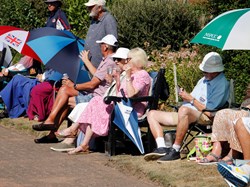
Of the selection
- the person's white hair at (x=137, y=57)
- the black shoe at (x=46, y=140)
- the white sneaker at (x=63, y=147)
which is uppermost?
the person's white hair at (x=137, y=57)

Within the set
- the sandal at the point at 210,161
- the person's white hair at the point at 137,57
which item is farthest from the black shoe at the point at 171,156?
the person's white hair at the point at 137,57

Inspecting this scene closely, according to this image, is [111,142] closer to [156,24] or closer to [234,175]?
[234,175]

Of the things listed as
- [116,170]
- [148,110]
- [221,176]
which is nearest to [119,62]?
[148,110]

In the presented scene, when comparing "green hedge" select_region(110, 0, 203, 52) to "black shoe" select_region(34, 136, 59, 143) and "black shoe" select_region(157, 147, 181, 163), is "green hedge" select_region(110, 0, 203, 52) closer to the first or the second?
"black shoe" select_region(34, 136, 59, 143)

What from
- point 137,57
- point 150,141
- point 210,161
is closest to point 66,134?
point 150,141

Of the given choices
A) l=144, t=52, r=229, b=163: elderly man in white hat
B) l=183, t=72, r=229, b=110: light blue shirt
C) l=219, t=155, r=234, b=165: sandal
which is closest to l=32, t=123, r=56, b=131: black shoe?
l=144, t=52, r=229, b=163: elderly man in white hat

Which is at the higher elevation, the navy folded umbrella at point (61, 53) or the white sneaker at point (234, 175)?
the navy folded umbrella at point (61, 53)

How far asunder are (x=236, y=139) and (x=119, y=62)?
89.1 inches

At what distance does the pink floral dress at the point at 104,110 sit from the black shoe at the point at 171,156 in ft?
2.98

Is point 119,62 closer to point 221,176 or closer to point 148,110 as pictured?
point 148,110

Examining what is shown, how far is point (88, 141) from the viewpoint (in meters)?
10.9

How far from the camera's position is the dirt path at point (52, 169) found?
926cm

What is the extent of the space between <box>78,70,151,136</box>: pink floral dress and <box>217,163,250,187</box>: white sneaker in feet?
8.19

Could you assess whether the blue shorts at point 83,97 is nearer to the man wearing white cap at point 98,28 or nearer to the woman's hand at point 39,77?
the man wearing white cap at point 98,28
